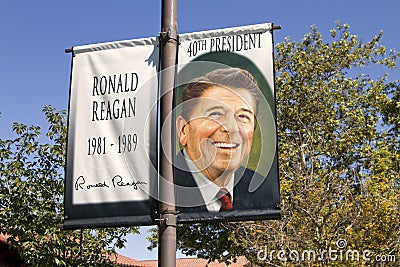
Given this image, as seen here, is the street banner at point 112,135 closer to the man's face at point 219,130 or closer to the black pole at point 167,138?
the black pole at point 167,138

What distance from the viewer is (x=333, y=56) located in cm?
2108

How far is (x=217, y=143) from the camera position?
4352mm

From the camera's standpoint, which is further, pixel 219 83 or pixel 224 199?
pixel 219 83

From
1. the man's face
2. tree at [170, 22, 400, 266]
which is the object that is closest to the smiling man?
the man's face

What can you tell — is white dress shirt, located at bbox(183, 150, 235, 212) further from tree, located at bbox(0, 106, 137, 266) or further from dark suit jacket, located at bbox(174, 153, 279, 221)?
tree, located at bbox(0, 106, 137, 266)

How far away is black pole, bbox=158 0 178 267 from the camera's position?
4078mm

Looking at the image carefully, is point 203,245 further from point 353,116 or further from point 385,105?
point 385,105

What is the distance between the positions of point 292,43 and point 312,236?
12.0 m

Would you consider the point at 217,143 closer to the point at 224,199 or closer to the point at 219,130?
the point at 219,130

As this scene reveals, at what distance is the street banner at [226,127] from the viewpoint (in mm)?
4180

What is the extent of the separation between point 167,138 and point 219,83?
0.56 metres

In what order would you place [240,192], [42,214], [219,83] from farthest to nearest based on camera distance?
[42,214] → [219,83] → [240,192]

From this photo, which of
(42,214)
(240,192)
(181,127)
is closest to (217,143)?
(181,127)

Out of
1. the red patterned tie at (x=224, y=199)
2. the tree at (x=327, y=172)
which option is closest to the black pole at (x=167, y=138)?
the red patterned tie at (x=224, y=199)
